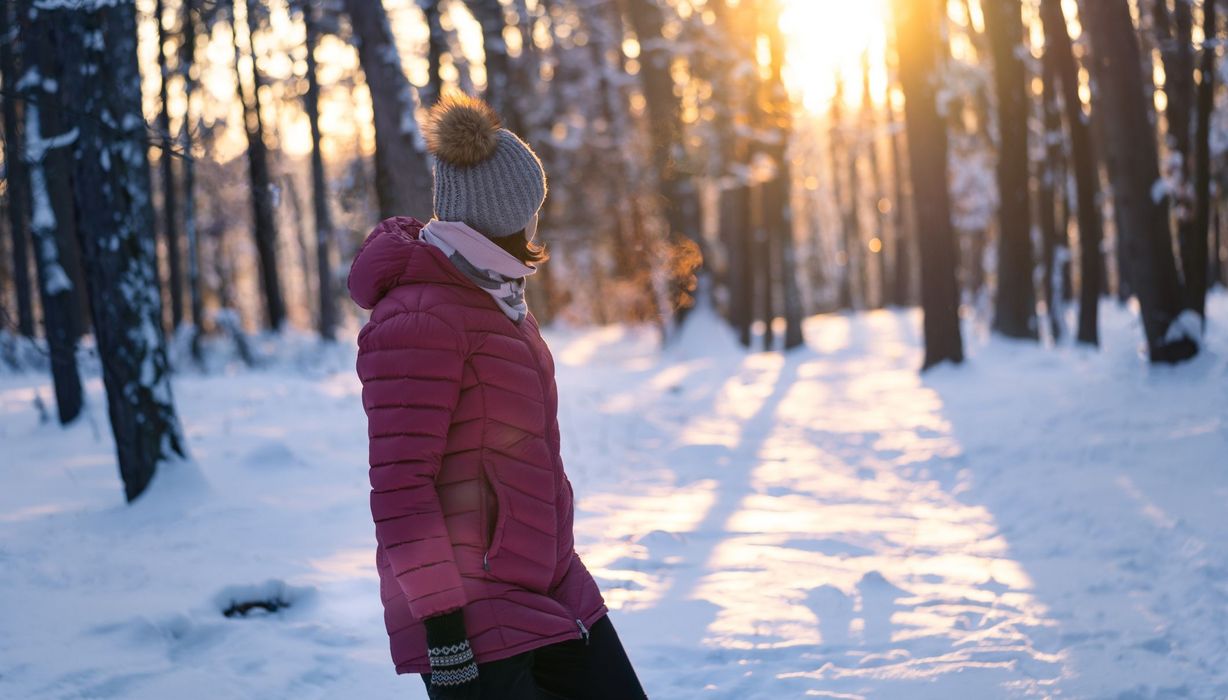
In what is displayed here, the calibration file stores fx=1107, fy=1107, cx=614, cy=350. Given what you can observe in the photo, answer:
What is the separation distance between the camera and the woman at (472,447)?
2365mm

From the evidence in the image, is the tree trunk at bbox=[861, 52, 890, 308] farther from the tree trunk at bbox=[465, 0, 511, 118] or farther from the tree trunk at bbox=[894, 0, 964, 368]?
the tree trunk at bbox=[894, 0, 964, 368]

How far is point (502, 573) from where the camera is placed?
2.50 meters

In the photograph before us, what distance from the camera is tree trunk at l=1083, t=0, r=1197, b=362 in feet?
37.1

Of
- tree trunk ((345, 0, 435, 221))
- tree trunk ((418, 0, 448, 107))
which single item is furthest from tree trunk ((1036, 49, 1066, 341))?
tree trunk ((345, 0, 435, 221))

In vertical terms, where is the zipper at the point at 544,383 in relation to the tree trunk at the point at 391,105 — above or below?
below

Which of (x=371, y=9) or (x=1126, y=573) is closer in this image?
(x=1126, y=573)

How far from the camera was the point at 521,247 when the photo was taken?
8.85 feet

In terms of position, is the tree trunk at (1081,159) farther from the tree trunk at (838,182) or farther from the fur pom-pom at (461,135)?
the tree trunk at (838,182)

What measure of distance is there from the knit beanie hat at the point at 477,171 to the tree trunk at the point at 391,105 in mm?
8511

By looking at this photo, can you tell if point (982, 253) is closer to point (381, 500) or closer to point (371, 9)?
point (371, 9)

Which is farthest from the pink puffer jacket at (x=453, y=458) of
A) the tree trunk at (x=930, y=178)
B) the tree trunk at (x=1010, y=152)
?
the tree trunk at (x=1010, y=152)

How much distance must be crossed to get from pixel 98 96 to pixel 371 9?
13.1 ft

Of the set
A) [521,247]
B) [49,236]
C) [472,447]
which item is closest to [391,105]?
[49,236]

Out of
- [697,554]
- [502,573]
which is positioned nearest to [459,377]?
[502,573]
